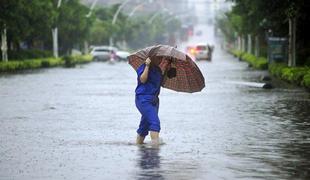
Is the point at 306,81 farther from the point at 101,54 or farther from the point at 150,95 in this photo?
the point at 101,54

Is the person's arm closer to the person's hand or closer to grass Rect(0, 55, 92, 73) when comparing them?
the person's hand

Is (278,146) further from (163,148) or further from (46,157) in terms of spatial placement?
(46,157)

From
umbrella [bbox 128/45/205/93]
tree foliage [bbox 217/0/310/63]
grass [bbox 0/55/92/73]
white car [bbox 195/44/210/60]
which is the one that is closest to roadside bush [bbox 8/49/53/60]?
grass [bbox 0/55/92/73]

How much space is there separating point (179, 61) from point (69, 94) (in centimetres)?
1457

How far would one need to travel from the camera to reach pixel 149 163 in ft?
38.7

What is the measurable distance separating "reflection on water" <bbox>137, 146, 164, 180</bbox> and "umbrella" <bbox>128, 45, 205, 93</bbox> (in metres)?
1.25

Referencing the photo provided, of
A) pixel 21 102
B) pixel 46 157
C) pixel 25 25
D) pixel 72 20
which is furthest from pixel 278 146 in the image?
pixel 72 20

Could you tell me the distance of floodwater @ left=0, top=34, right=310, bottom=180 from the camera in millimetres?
11141

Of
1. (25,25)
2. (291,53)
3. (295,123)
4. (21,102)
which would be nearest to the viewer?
(295,123)

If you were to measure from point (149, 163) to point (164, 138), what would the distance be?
3.41 meters

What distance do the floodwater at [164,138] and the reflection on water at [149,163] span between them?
0.04 feet

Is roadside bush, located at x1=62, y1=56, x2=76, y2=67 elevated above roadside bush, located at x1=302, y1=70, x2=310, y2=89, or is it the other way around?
roadside bush, located at x1=302, y1=70, x2=310, y2=89

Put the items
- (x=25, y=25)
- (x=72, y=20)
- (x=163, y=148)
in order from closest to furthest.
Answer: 1. (x=163, y=148)
2. (x=25, y=25)
3. (x=72, y=20)

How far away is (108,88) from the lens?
3284 centimetres
